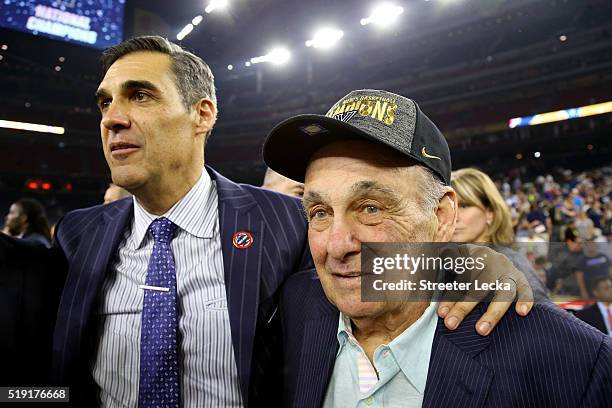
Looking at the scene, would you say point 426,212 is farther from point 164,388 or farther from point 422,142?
point 164,388

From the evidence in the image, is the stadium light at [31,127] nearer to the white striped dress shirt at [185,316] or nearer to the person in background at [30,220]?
A: the person in background at [30,220]

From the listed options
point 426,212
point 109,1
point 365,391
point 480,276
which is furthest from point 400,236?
point 109,1

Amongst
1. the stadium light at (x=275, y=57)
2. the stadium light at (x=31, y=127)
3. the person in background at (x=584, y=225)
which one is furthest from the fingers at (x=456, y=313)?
the stadium light at (x=31, y=127)

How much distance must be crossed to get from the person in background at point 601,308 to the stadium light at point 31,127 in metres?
13.3

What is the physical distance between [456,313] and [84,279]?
101 cm

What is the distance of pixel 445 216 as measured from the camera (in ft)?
3.51

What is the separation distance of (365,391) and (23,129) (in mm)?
13180

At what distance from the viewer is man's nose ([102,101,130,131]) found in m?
1.38

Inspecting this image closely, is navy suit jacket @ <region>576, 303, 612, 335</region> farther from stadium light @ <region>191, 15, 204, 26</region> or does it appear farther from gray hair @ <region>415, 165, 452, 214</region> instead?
stadium light @ <region>191, 15, 204, 26</region>

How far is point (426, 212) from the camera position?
3.33ft

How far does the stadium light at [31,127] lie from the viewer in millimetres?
11523

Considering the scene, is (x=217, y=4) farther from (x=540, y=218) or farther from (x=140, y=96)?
(x=140, y=96)

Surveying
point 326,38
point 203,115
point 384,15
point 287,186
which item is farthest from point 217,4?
point 203,115

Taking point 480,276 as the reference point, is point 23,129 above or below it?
above
